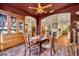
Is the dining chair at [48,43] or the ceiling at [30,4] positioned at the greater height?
the ceiling at [30,4]

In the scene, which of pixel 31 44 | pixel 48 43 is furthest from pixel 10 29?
pixel 48 43

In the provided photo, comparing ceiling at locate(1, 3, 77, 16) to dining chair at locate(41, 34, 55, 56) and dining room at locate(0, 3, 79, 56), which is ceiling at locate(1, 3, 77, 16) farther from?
dining chair at locate(41, 34, 55, 56)

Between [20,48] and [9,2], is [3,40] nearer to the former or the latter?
[20,48]

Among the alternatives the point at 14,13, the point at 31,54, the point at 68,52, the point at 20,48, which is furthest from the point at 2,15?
the point at 68,52

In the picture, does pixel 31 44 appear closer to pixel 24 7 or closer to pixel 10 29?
pixel 10 29

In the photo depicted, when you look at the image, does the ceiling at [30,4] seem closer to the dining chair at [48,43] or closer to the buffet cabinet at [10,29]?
the buffet cabinet at [10,29]

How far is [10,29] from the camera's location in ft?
9.84

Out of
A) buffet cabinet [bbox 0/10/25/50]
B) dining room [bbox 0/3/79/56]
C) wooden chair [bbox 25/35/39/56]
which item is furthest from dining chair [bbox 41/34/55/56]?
buffet cabinet [bbox 0/10/25/50]

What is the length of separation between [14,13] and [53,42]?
85cm

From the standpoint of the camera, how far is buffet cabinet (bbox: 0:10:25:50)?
2969mm

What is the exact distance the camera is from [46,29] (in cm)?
303

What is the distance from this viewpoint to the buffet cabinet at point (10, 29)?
2.97 meters

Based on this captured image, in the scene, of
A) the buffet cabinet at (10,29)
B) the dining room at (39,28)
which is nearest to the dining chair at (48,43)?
the dining room at (39,28)

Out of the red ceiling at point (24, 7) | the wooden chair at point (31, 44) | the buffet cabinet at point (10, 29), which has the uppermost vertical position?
the red ceiling at point (24, 7)
